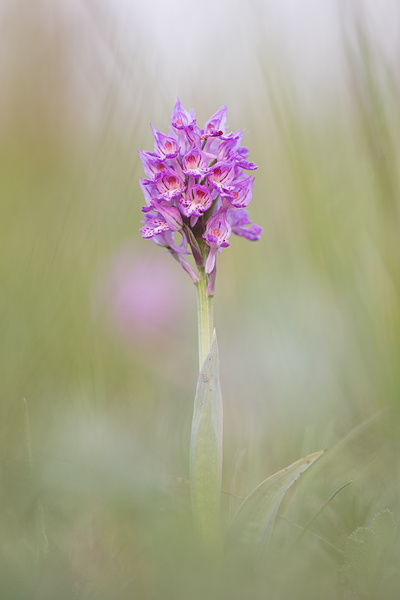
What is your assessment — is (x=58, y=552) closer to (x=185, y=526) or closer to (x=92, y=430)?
(x=185, y=526)

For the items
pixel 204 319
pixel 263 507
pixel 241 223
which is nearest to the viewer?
pixel 263 507

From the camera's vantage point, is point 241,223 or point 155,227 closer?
point 155,227

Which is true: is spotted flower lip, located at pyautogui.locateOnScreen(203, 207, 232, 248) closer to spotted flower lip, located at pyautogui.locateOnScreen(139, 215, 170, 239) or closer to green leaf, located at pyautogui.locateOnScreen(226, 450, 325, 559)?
spotted flower lip, located at pyautogui.locateOnScreen(139, 215, 170, 239)

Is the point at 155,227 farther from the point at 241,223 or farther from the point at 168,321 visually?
the point at 168,321

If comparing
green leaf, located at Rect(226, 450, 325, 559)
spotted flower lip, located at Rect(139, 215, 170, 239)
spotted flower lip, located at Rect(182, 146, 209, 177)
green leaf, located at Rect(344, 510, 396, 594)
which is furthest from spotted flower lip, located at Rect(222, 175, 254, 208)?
green leaf, located at Rect(344, 510, 396, 594)

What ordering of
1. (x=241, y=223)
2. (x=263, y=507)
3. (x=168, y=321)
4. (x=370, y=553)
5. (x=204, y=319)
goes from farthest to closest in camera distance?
1. (x=168, y=321)
2. (x=241, y=223)
3. (x=204, y=319)
4. (x=263, y=507)
5. (x=370, y=553)

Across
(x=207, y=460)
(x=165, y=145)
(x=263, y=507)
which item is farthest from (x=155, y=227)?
(x=263, y=507)
